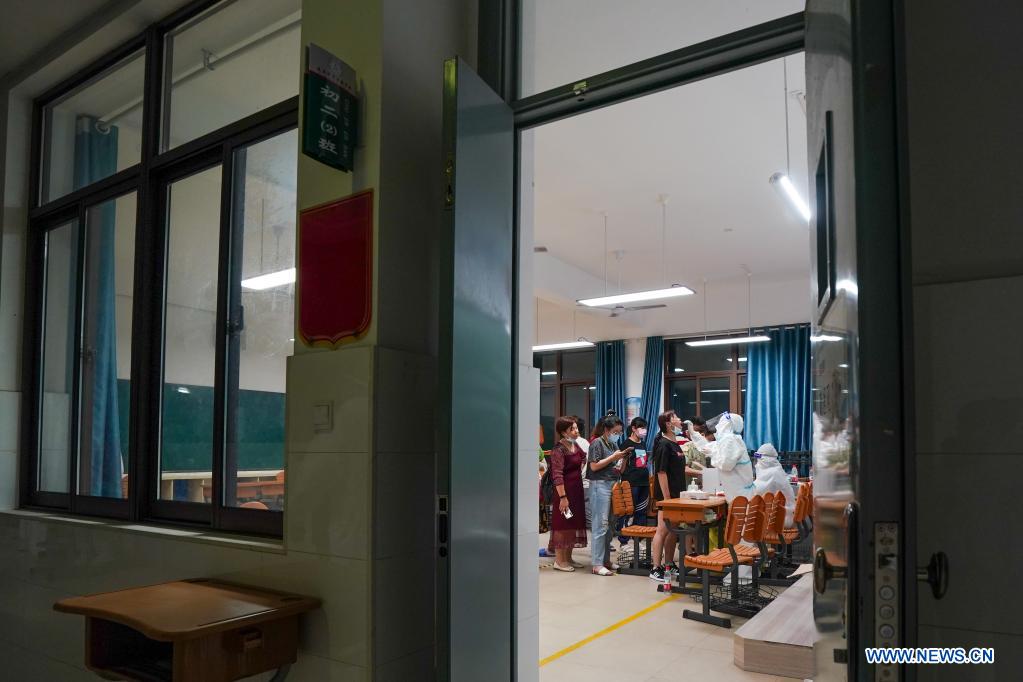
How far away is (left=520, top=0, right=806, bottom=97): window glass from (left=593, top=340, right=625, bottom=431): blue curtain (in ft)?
34.3

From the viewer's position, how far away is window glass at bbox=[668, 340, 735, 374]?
1285 centimetres

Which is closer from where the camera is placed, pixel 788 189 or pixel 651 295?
pixel 788 189

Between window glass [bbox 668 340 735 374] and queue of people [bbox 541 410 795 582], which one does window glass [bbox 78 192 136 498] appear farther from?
window glass [bbox 668 340 735 374]

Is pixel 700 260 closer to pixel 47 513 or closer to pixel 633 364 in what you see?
pixel 633 364

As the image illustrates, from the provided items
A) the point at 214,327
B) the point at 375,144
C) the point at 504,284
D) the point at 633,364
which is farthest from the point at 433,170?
the point at 633,364

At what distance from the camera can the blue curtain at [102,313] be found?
13.1 ft

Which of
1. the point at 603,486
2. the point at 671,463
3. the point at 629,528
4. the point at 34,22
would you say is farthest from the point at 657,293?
the point at 34,22

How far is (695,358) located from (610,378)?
1542 mm

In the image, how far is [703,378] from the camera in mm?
12914

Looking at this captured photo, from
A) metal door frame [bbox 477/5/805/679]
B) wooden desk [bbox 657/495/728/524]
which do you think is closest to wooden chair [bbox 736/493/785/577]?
wooden desk [bbox 657/495/728/524]

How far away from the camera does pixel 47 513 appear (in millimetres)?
4059

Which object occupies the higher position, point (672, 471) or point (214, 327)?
point (214, 327)

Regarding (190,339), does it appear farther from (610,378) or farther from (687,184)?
(610,378)

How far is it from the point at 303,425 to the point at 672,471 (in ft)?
17.9
